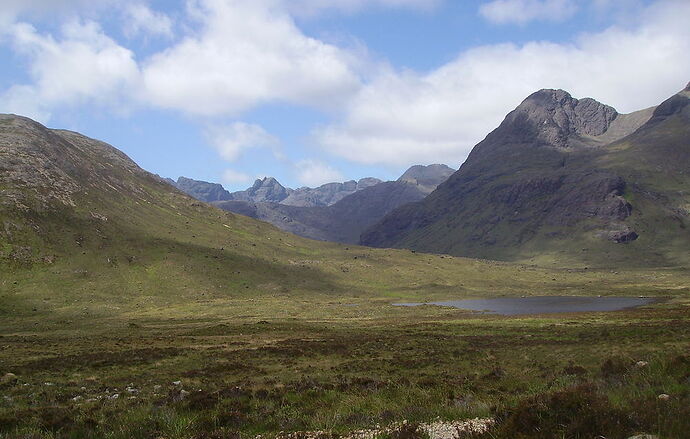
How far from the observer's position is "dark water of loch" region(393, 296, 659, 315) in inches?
3898

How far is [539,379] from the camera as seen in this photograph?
76.0 feet

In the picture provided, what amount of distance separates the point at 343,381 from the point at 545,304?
104 meters

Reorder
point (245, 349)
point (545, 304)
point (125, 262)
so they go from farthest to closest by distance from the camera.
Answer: point (125, 262), point (545, 304), point (245, 349)

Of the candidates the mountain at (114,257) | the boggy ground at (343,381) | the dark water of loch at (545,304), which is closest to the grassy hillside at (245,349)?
the boggy ground at (343,381)

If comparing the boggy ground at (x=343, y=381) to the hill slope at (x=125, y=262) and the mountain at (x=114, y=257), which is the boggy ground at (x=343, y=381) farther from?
the mountain at (x=114, y=257)

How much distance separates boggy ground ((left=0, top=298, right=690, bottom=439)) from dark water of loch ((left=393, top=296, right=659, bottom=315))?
117ft

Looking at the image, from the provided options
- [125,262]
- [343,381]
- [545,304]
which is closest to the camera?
[343,381]

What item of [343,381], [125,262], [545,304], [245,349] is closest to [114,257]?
[125,262]

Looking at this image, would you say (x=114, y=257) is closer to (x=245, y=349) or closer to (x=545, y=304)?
(x=245, y=349)

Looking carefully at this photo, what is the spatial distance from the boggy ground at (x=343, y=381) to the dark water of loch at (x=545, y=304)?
117ft

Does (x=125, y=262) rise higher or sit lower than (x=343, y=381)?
higher

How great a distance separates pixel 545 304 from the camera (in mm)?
115438

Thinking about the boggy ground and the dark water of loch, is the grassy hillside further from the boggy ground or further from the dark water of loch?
the dark water of loch

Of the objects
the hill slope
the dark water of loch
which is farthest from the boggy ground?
the dark water of loch
